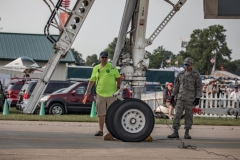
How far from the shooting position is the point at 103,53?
46.2ft

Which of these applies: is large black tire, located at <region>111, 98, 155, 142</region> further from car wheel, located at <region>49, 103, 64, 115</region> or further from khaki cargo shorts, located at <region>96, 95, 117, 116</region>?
car wheel, located at <region>49, 103, 64, 115</region>

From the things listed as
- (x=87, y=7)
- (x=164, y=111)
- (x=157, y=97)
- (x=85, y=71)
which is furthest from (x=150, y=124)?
(x=85, y=71)

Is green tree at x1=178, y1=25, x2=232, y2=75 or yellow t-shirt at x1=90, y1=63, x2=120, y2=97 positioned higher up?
green tree at x1=178, y1=25, x2=232, y2=75

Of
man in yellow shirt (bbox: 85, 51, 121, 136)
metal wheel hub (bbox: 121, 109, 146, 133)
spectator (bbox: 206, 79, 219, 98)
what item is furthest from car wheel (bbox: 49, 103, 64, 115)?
metal wheel hub (bbox: 121, 109, 146, 133)

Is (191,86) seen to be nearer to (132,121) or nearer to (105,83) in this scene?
(105,83)

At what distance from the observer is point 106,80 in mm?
13992

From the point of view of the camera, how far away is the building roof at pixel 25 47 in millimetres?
58594

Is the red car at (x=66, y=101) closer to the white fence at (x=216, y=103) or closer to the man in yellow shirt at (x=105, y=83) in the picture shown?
the white fence at (x=216, y=103)

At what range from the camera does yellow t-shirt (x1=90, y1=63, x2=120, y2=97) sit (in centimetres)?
1401

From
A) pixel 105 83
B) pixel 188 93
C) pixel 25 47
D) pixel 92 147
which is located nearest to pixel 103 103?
pixel 105 83

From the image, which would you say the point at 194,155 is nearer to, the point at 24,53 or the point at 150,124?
the point at 150,124

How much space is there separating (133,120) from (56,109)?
16.1m

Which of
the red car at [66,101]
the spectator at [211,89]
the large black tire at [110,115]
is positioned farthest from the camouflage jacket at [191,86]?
the spectator at [211,89]

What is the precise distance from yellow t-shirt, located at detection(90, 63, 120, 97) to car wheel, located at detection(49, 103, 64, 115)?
14.6 m
